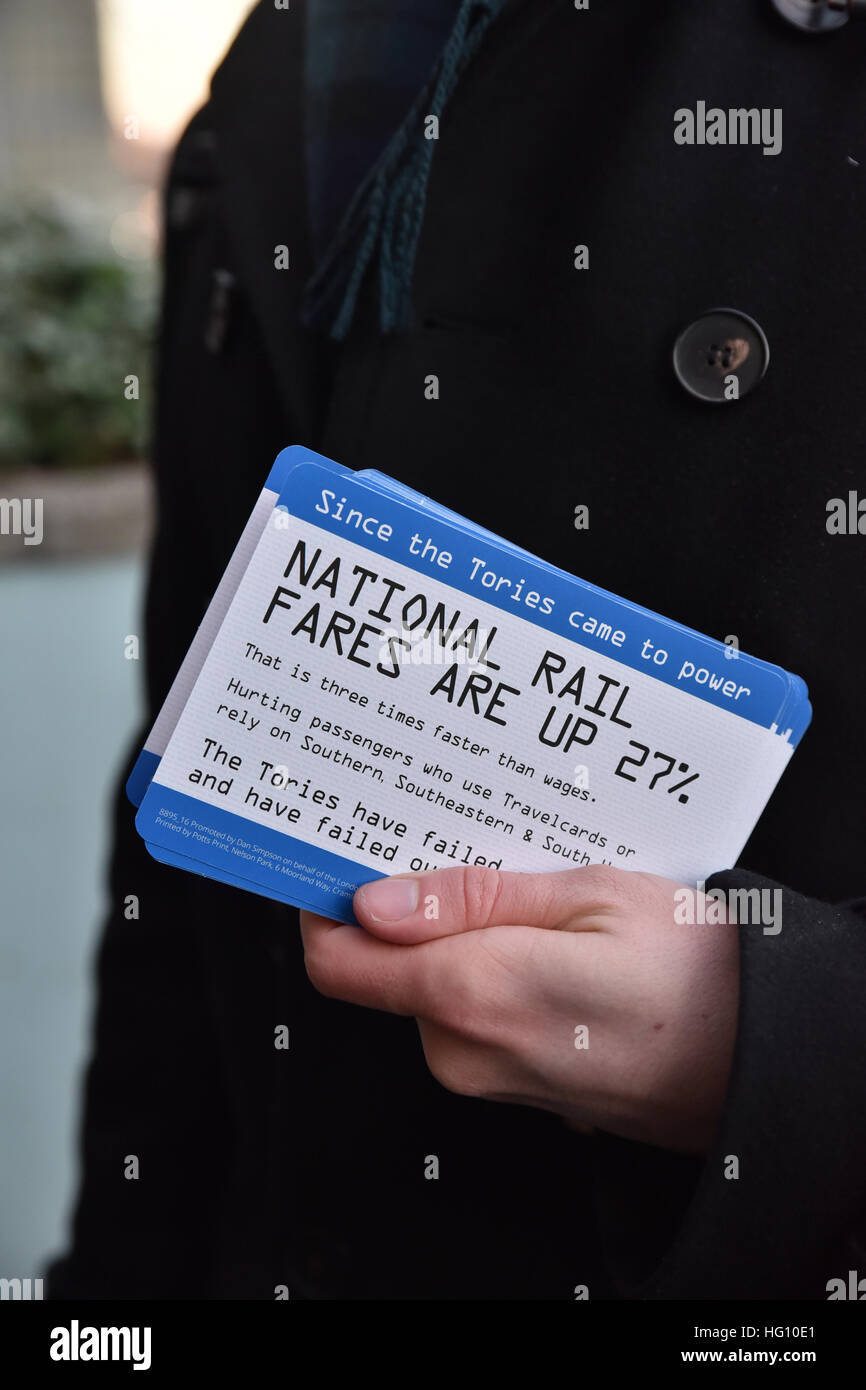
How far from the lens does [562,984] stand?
567 mm

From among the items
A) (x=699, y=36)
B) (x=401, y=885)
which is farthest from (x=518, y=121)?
(x=401, y=885)

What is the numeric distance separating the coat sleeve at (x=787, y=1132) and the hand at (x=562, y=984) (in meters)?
0.03

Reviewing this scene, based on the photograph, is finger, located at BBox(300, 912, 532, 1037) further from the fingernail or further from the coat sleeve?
the coat sleeve

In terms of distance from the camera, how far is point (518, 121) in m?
0.71

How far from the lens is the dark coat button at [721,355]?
0.65 meters

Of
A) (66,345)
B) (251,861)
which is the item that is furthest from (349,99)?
(66,345)

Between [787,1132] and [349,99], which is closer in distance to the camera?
[787,1132]

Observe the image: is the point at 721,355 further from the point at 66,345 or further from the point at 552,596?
the point at 66,345

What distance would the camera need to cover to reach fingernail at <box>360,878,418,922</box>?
60 cm

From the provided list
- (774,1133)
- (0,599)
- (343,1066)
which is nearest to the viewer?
(774,1133)

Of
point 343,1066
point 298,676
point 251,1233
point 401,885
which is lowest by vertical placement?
point 251,1233

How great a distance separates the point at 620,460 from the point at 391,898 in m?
0.32
